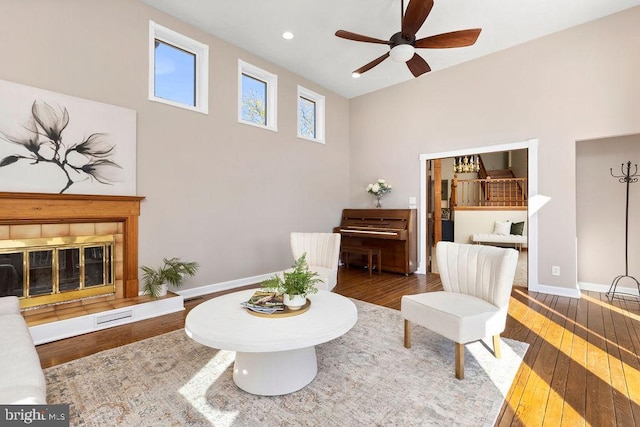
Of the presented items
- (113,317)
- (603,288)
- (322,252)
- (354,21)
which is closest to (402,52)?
(354,21)

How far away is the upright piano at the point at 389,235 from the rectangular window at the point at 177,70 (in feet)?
10.6

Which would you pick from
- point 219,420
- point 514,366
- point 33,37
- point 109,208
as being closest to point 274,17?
point 33,37

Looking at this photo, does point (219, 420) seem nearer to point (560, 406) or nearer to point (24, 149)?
point (560, 406)

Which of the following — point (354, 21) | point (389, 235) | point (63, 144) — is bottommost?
point (389, 235)

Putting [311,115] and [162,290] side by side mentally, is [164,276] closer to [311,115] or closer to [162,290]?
[162,290]

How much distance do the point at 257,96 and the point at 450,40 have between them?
2995 millimetres

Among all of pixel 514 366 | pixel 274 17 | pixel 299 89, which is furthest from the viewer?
pixel 299 89

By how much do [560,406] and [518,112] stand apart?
3.92m

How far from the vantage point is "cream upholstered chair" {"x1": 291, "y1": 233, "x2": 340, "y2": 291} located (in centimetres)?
351

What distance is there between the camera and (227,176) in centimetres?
430

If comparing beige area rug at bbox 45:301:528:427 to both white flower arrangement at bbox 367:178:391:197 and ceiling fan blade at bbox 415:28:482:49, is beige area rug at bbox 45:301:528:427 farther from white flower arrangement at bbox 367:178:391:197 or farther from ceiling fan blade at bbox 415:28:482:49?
white flower arrangement at bbox 367:178:391:197

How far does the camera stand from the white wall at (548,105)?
3.64 metres

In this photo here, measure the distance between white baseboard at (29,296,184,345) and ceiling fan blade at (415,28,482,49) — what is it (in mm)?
A: 3829

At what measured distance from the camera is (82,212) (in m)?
3.06
